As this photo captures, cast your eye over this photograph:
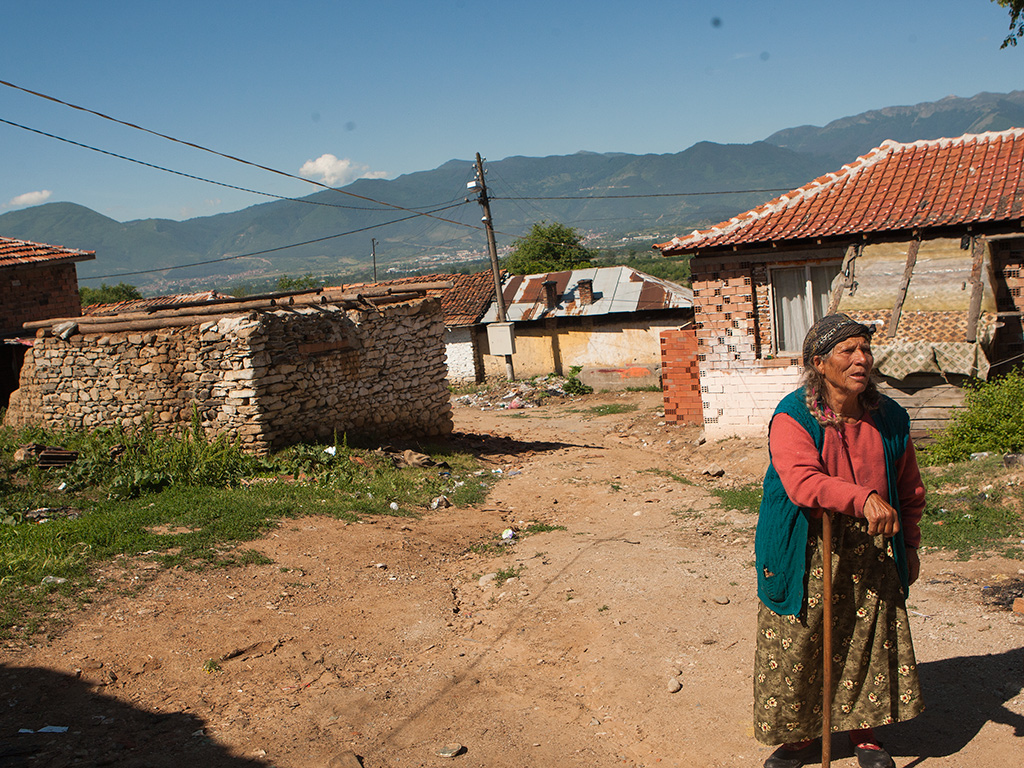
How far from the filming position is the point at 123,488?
28.0ft

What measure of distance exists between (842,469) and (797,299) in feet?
29.9

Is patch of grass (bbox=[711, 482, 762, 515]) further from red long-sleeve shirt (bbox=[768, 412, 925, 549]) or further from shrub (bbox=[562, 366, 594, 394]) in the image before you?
shrub (bbox=[562, 366, 594, 394])

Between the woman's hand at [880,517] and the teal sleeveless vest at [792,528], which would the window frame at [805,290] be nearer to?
the teal sleeveless vest at [792,528]

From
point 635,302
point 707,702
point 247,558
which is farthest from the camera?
point 635,302

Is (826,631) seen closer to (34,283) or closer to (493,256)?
(34,283)

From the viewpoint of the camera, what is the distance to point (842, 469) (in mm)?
3029

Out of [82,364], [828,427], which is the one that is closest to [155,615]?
[828,427]

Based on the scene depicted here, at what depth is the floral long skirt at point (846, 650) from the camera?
119 inches

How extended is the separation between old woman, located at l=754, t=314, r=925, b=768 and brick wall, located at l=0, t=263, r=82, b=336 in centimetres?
1595

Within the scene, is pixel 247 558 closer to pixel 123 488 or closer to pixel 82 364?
pixel 123 488

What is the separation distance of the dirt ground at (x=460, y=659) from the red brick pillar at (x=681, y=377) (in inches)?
263

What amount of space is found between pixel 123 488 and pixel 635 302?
59.7 ft

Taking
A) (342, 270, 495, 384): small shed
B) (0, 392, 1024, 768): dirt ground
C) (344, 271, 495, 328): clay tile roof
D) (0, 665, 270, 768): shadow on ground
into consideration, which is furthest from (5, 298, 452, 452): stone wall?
(342, 270, 495, 384): small shed

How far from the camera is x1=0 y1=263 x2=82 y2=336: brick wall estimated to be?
620 inches
